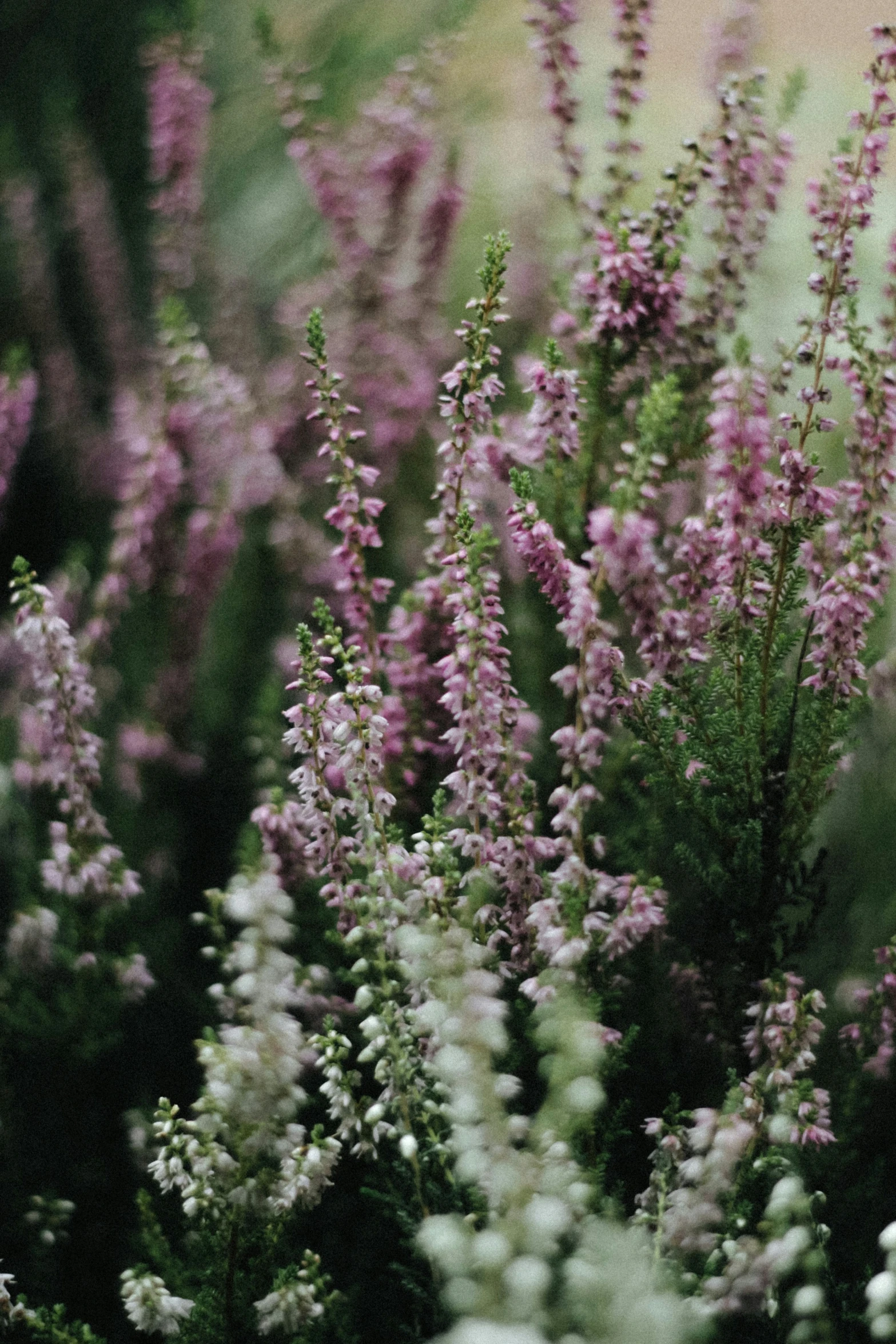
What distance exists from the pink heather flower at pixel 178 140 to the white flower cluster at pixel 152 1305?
174cm

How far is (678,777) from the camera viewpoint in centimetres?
125

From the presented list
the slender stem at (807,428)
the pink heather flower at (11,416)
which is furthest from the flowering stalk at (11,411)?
the slender stem at (807,428)

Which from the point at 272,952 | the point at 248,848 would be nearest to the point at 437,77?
the point at 248,848

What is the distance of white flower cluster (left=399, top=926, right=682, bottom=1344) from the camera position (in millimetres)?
764

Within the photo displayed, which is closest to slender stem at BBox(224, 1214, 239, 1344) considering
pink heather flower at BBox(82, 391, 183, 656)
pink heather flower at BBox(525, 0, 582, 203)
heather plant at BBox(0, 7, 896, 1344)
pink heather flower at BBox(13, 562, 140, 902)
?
heather plant at BBox(0, 7, 896, 1344)

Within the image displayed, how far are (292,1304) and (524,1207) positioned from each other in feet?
1.26

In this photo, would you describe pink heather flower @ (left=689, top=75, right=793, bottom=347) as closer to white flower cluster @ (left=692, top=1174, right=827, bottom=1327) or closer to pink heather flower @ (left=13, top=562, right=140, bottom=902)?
pink heather flower @ (left=13, top=562, right=140, bottom=902)

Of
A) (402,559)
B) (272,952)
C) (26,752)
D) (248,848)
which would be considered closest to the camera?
(272,952)

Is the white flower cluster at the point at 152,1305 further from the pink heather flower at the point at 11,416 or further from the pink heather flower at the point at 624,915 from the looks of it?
the pink heather flower at the point at 11,416

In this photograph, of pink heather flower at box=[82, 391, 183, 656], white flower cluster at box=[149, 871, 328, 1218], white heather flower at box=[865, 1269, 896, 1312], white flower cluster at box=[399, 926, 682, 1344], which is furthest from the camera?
pink heather flower at box=[82, 391, 183, 656]

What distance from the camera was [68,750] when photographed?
146cm

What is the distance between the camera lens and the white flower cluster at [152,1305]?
110 centimetres

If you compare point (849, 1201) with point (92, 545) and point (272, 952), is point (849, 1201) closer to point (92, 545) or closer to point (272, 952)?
point (272, 952)

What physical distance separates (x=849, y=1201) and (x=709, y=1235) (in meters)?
0.43
